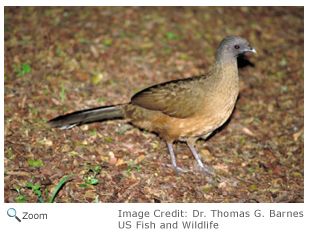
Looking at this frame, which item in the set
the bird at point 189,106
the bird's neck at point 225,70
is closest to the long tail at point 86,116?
the bird at point 189,106

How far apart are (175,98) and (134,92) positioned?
69.5 inches

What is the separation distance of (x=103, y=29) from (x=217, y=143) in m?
4.21

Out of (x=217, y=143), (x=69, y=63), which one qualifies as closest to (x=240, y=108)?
(x=217, y=143)

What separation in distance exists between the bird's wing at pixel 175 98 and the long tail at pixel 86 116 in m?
0.40

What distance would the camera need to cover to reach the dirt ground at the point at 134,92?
17.3 feet

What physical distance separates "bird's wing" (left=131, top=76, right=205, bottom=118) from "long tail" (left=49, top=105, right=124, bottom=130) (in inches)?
15.6

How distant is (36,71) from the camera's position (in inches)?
284

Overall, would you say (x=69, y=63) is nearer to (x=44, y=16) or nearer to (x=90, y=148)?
(x=44, y=16)
